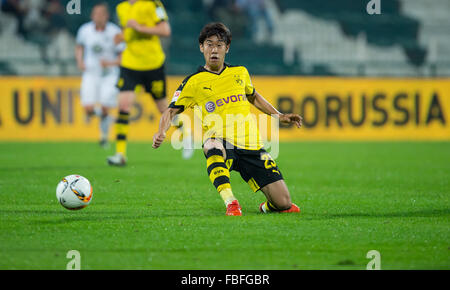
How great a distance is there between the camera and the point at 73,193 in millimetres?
5785

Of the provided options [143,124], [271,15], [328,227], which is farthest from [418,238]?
[271,15]

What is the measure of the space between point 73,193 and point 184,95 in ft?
4.05

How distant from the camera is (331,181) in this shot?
8523mm

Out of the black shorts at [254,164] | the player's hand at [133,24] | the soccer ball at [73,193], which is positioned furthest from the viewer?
the player's hand at [133,24]

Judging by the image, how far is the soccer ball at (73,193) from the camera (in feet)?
19.0

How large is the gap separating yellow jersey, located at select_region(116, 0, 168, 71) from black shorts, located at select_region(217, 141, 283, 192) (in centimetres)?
429

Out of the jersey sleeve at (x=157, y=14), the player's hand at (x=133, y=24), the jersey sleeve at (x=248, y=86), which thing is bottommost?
the jersey sleeve at (x=248, y=86)

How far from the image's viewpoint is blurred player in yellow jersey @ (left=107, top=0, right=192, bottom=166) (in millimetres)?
10023

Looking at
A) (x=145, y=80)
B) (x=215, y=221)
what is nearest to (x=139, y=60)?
(x=145, y=80)

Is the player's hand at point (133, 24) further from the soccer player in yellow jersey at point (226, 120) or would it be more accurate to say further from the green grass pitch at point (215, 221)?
the soccer player in yellow jersey at point (226, 120)

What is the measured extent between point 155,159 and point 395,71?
7.70 meters

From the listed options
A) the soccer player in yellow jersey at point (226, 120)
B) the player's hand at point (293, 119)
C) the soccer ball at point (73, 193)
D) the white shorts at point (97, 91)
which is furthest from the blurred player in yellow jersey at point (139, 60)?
the player's hand at point (293, 119)

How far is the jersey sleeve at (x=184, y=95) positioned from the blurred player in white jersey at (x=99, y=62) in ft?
24.3
